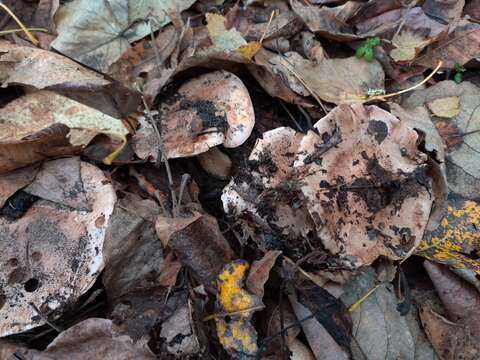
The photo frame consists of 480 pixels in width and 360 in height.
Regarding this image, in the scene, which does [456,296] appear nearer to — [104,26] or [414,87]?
[414,87]

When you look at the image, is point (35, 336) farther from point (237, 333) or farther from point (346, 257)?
point (346, 257)

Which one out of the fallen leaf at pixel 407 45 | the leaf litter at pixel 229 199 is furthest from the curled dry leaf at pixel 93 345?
the fallen leaf at pixel 407 45

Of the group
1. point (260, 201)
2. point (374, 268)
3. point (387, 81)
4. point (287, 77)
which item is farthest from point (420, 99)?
point (260, 201)

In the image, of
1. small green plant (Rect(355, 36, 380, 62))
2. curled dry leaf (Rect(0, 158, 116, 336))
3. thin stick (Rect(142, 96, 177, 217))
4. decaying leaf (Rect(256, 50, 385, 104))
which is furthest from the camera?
small green plant (Rect(355, 36, 380, 62))

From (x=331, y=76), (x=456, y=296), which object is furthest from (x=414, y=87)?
(x=456, y=296)

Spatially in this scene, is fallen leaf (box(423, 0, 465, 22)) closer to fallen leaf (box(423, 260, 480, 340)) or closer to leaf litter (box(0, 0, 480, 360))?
leaf litter (box(0, 0, 480, 360))

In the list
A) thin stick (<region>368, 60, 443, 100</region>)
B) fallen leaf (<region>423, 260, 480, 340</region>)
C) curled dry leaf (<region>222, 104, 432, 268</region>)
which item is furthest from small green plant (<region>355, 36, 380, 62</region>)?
fallen leaf (<region>423, 260, 480, 340</region>)
